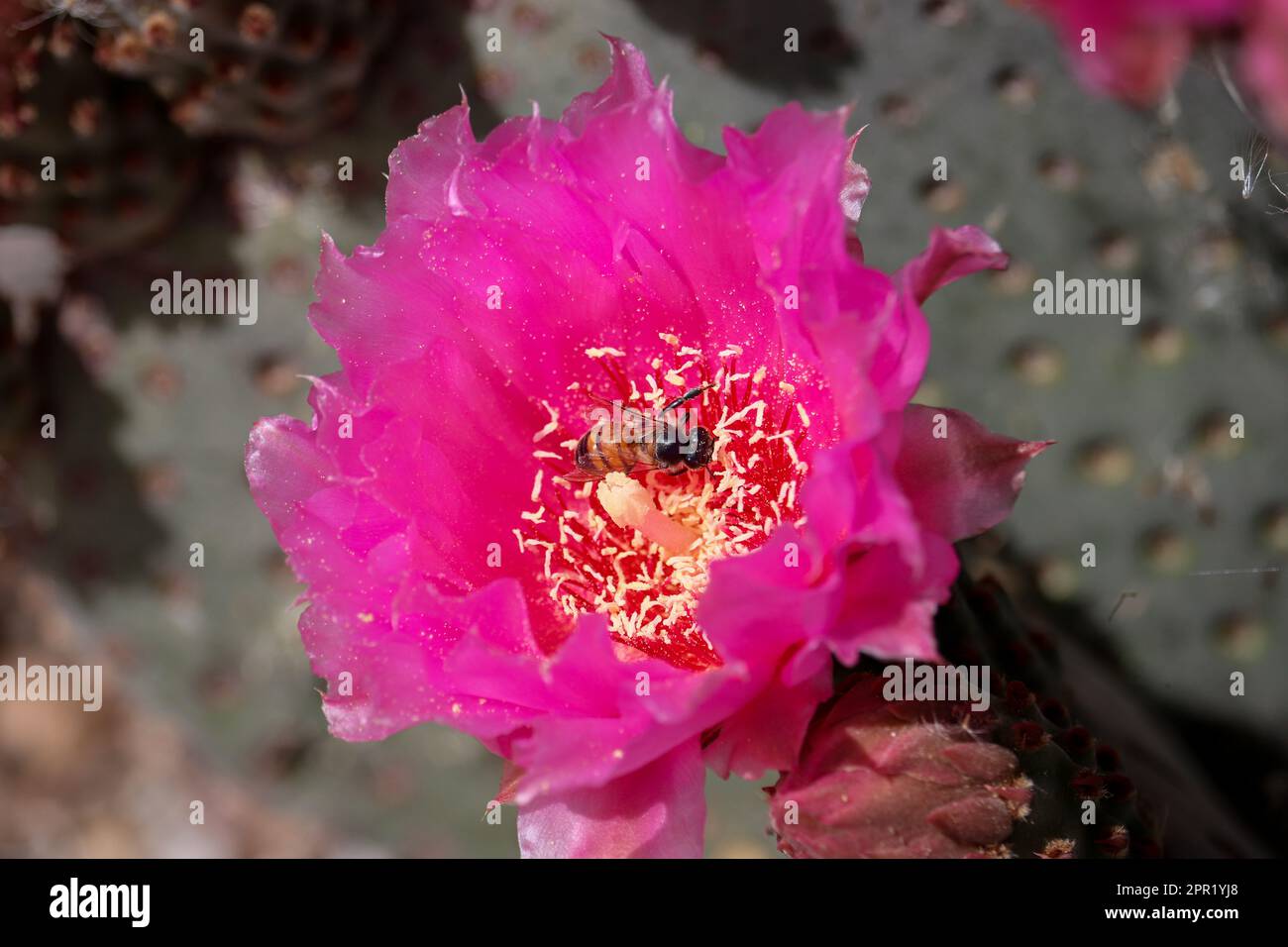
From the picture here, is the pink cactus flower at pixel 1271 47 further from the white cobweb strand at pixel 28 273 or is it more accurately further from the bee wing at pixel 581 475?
the white cobweb strand at pixel 28 273

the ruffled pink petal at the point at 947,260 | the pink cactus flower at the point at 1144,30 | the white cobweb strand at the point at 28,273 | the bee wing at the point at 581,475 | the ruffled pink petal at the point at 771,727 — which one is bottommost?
the ruffled pink petal at the point at 771,727

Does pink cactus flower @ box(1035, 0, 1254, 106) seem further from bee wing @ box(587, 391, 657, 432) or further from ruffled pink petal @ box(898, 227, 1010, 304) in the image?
bee wing @ box(587, 391, 657, 432)

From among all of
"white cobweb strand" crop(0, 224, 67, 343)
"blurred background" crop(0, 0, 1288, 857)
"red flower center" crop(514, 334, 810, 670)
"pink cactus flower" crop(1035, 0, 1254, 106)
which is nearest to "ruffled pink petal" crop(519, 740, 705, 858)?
"red flower center" crop(514, 334, 810, 670)

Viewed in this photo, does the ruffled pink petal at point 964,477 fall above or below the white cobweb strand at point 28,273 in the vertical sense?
below

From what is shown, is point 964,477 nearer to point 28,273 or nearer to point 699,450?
point 699,450

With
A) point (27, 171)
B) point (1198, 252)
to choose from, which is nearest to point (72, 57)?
point (27, 171)

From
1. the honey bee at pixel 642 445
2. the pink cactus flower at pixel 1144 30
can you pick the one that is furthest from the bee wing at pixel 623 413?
the pink cactus flower at pixel 1144 30
